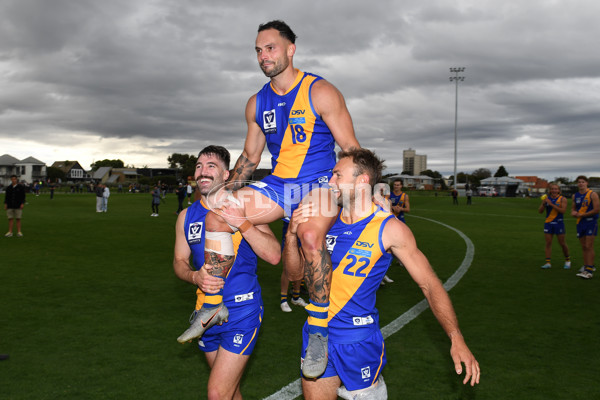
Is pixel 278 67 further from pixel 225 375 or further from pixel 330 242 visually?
pixel 225 375

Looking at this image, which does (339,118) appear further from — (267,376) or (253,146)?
(267,376)

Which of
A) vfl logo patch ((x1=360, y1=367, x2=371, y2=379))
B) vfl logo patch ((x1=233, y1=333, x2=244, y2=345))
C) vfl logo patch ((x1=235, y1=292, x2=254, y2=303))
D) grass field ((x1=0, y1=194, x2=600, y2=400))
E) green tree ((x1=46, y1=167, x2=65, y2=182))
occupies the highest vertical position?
green tree ((x1=46, y1=167, x2=65, y2=182))

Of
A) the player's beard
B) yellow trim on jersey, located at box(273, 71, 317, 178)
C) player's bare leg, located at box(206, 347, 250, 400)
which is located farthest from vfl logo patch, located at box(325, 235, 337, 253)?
the player's beard

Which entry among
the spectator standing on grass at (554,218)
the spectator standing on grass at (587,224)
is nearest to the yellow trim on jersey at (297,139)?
the spectator standing on grass at (587,224)

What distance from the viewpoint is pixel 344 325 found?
306 centimetres

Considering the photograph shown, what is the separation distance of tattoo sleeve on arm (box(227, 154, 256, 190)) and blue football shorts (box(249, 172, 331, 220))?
→ 0.41 meters

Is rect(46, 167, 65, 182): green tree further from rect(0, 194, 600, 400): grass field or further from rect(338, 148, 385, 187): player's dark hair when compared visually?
rect(338, 148, 385, 187): player's dark hair

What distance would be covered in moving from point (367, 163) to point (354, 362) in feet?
4.29

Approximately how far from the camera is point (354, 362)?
2.99 meters

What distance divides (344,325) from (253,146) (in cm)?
186

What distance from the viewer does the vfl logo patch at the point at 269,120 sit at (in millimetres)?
3790

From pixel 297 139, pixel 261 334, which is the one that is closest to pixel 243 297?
pixel 297 139

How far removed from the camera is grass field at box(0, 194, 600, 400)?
463 cm

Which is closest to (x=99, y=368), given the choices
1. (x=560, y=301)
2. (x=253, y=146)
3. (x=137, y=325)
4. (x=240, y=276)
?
(x=137, y=325)
